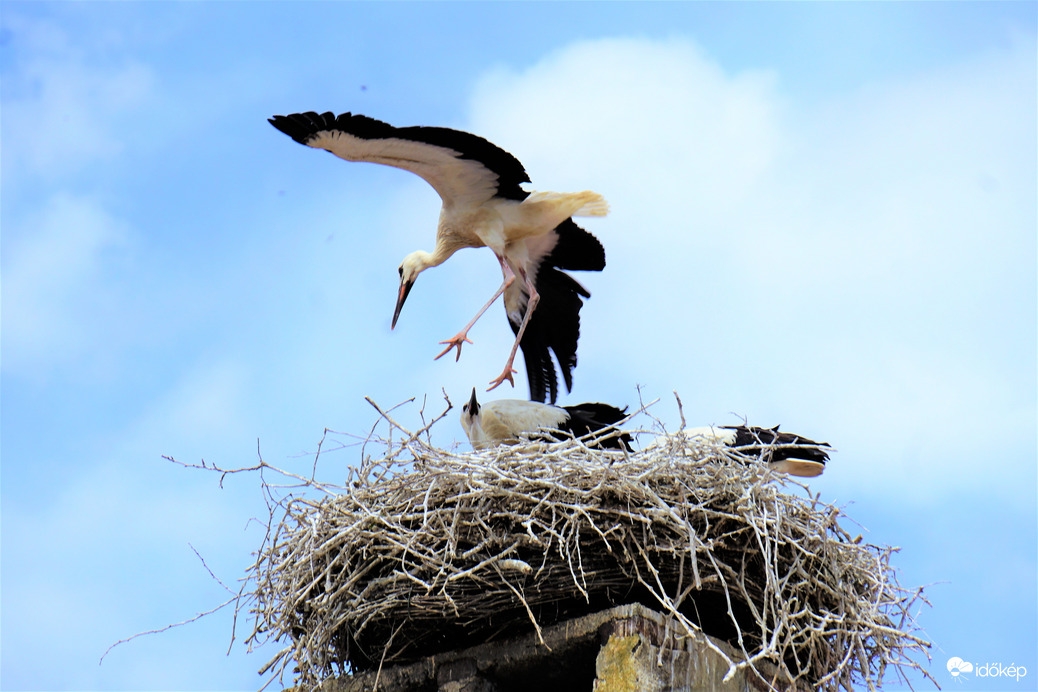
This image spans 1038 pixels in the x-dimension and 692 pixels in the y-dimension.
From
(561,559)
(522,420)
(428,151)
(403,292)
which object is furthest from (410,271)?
(561,559)

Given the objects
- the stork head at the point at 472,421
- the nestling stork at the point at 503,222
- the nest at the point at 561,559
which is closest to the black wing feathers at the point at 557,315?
the nestling stork at the point at 503,222

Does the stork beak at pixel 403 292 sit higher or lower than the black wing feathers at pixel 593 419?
higher

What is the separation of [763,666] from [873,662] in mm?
483

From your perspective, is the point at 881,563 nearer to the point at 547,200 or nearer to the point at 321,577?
the point at 321,577

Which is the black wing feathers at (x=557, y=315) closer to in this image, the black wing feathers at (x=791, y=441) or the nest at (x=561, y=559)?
the black wing feathers at (x=791, y=441)

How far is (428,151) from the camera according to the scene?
5.86 metres

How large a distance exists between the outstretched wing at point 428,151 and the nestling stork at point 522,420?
120 centimetres

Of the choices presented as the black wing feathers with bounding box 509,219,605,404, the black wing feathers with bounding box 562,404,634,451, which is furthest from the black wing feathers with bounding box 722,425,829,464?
the black wing feathers with bounding box 509,219,605,404

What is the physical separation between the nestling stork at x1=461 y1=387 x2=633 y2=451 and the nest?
1.24 meters

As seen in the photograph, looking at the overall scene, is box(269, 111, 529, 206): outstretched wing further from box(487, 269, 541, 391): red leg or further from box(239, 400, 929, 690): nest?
box(239, 400, 929, 690): nest

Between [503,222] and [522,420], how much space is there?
1336 millimetres

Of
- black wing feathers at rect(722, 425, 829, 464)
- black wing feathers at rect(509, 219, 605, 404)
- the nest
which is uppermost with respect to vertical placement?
black wing feathers at rect(509, 219, 605, 404)

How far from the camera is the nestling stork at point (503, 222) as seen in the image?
5.70 metres

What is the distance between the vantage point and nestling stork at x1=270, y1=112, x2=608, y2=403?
5.70 meters
